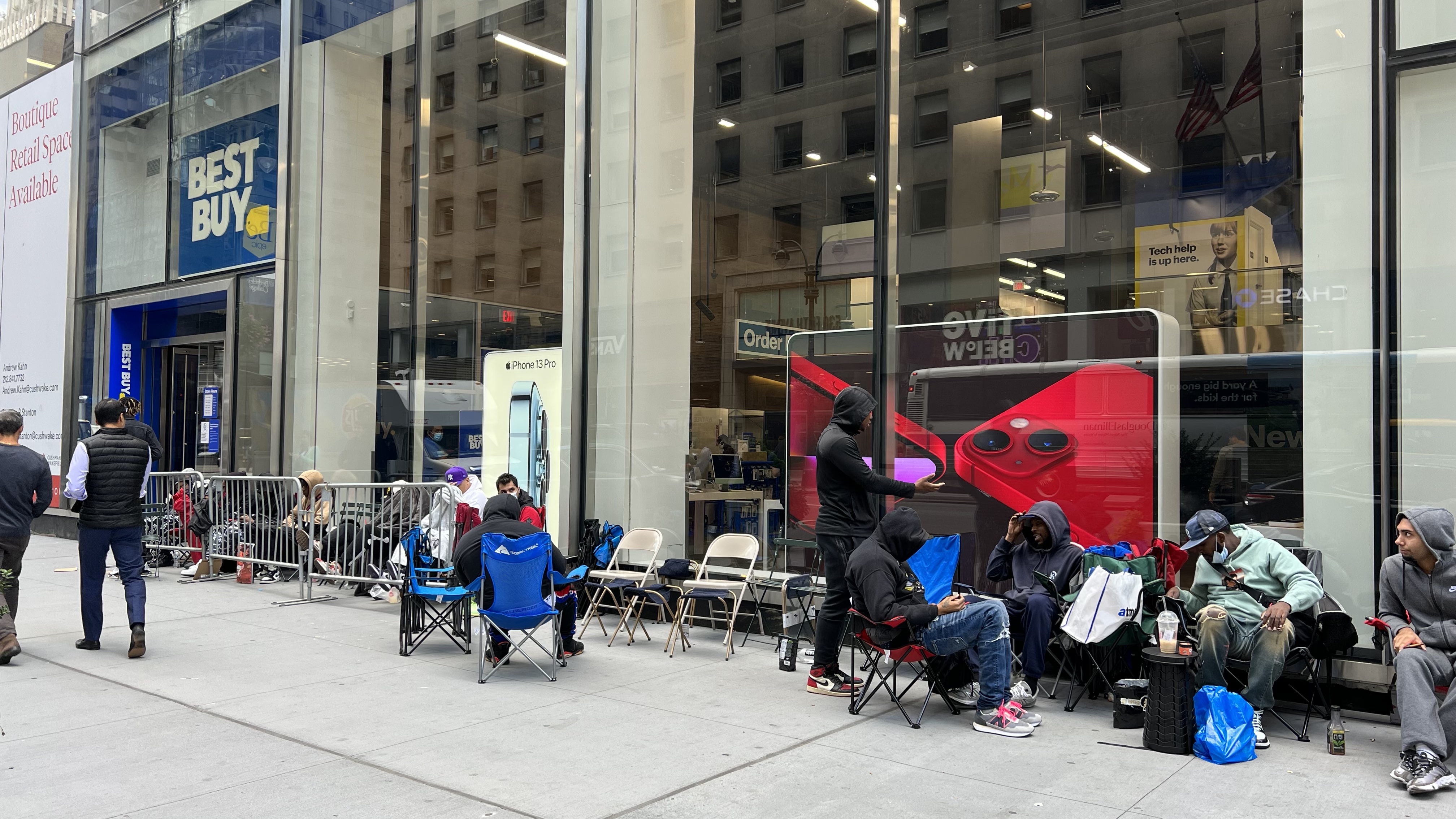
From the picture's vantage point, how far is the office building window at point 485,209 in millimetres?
11250

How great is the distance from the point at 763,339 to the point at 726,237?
3.58 ft

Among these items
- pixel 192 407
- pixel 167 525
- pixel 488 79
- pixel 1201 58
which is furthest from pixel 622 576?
pixel 192 407

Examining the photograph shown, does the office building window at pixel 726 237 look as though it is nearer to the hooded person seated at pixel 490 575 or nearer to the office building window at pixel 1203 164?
the hooded person seated at pixel 490 575

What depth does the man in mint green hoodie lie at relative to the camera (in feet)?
18.0

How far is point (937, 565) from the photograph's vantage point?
6.60 m

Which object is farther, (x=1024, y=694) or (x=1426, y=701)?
(x=1024, y=694)

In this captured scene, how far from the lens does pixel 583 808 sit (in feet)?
14.3

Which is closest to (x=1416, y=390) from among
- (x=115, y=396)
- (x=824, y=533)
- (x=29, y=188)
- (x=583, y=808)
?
(x=824, y=533)

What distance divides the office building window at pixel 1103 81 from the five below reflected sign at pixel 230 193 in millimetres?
10187

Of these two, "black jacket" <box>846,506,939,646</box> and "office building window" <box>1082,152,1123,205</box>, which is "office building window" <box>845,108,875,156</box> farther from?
"black jacket" <box>846,506,939,646</box>

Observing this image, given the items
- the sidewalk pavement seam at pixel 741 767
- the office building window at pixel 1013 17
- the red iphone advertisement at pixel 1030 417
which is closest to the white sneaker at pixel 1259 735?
the red iphone advertisement at pixel 1030 417

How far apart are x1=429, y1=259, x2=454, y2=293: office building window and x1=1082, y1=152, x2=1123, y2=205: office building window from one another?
6915mm

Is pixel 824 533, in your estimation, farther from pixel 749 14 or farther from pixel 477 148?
pixel 477 148

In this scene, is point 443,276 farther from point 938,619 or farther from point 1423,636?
point 1423,636
